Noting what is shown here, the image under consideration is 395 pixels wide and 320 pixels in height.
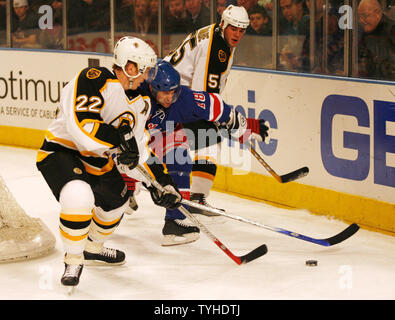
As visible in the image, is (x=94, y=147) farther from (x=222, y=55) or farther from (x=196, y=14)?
(x=196, y=14)

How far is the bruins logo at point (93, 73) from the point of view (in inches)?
136

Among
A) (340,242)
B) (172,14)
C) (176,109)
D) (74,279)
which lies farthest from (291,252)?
(172,14)

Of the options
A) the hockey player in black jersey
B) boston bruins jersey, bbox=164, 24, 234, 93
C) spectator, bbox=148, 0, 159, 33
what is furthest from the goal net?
spectator, bbox=148, 0, 159, 33

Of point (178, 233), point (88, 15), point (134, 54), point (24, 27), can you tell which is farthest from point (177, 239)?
point (24, 27)

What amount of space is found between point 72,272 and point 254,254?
0.88m

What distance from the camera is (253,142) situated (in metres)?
5.29

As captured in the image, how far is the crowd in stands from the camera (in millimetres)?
4531

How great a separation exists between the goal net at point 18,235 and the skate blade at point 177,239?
559 mm

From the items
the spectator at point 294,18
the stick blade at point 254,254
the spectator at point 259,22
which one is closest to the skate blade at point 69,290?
the stick blade at point 254,254

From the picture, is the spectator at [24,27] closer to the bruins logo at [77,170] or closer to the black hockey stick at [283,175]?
the black hockey stick at [283,175]

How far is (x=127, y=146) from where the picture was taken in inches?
137
